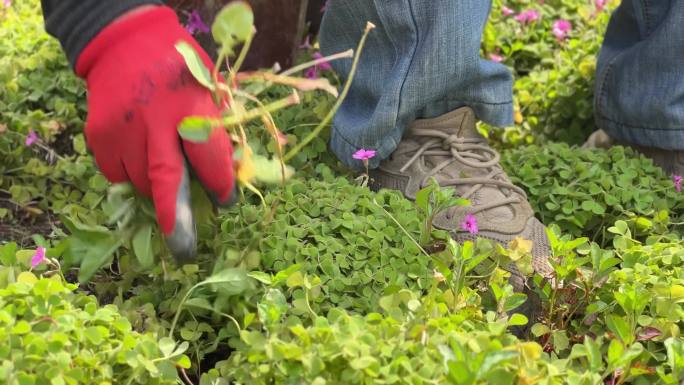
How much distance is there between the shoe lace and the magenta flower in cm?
83

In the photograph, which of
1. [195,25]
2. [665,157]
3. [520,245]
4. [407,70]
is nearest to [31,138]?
[195,25]

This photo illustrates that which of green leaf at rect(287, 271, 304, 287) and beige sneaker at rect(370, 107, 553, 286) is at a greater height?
green leaf at rect(287, 271, 304, 287)

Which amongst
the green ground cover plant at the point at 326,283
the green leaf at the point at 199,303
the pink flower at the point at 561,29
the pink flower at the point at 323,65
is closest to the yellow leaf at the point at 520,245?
the green ground cover plant at the point at 326,283

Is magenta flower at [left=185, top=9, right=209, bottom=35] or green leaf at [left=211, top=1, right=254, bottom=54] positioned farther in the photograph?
magenta flower at [left=185, top=9, right=209, bottom=35]

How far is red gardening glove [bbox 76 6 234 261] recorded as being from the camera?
4.75 ft

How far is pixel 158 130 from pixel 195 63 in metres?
0.12

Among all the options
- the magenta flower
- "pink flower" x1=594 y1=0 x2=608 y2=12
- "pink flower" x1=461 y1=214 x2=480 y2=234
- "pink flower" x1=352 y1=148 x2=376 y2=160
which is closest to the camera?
"pink flower" x1=461 y1=214 x2=480 y2=234

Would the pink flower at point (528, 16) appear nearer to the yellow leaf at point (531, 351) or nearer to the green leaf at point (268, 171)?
the green leaf at point (268, 171)

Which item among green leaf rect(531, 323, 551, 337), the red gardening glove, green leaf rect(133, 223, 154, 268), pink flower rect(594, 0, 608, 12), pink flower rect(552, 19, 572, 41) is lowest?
green leaf rect(531, 323, 551, 337)

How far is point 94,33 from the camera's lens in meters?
1.58

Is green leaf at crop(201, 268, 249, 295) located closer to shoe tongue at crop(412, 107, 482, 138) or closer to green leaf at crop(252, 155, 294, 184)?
green leaf at crop(252, 155, 294, 184)

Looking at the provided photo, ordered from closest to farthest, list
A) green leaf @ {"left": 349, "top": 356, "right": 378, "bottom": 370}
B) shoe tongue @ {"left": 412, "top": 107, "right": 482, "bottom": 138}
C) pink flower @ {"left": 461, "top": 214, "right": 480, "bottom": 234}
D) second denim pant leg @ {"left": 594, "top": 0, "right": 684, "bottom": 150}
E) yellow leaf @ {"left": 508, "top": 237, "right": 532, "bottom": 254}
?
green leaf @ {"left": 349, "top": 356, "right": 378, "bottom": 370}, yellow leaf @ {"left": 508, "top": 237, "right": 532, "bottom": 254}, pink flower @ {"left": 461, "top": 214, "right": 480, "bottom": 234}, shoe tongue @ {"left": 412, "top": 107, "right": 482, "bottom": 138}, second denim pant leg @ {"left": 594, "top": 0, "right": 684, "bottom": 150}

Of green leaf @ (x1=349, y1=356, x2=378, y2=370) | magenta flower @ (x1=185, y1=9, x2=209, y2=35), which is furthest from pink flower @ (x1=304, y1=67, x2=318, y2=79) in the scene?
green leaf @ (x1=349, y1=356, x2=378, y2=370)

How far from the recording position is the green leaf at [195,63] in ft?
4.66
